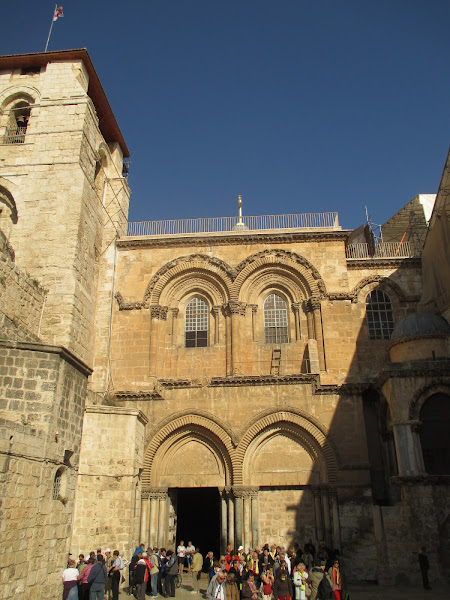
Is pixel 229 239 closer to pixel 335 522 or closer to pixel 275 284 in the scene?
pixel 275 284

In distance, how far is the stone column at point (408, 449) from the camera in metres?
15.7

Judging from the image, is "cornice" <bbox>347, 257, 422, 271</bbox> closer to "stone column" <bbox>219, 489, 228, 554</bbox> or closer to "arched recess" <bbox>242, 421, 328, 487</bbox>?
"arched recess" <bbox>242, 421, 328, 487</bbox>

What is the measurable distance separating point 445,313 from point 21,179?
51.8 ft

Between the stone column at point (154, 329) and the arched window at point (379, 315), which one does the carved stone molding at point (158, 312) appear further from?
the arched window at point (379, 315)

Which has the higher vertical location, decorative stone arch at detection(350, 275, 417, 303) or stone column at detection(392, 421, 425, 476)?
decorative stone arch at detection(350, 275, 417, 303)

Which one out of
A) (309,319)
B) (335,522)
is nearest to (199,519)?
(335,522)

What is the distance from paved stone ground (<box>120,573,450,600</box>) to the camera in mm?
13134

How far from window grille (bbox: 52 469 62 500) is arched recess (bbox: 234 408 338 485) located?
7.24 m

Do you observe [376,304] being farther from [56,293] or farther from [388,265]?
[56,293]

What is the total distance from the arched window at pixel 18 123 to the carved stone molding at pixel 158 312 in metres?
8.43

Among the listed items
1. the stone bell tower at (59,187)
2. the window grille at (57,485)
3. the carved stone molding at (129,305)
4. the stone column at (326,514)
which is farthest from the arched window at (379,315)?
the window grille at (57,485)

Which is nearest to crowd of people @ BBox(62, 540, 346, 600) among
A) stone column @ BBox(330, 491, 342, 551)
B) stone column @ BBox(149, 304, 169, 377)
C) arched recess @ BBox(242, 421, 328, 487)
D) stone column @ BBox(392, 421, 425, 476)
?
stone column @ BBox(330, 491, 342, 551)

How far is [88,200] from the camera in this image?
20062 millimetres

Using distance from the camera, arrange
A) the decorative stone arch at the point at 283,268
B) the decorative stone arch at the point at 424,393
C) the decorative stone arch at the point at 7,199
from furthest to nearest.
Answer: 1. the decorative stone arch at the point at 283,268
2. the decorative stone arch at the point at 7,199
3. the decorative stone arch at the point at 424,393
